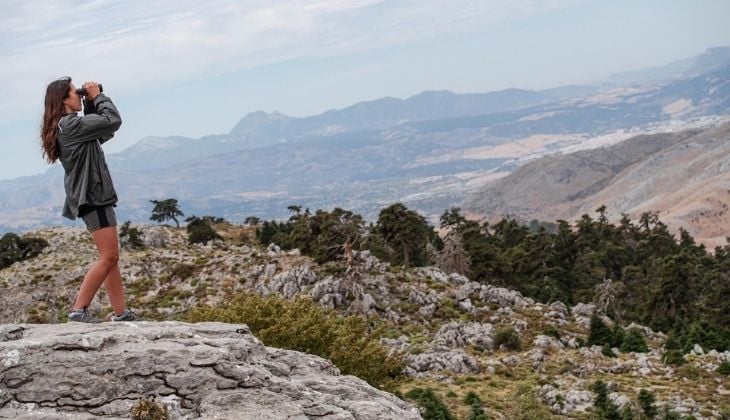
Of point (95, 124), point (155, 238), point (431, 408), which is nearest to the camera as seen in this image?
point (95, 124)

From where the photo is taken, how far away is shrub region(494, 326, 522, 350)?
165 feet

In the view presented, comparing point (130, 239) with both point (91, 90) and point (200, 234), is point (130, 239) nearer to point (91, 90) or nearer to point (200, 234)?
point (200, 234)

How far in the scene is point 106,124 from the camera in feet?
35.0

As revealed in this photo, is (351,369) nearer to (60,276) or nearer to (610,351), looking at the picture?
(610,351)

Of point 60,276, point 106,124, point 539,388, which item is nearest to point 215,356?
point 106,124

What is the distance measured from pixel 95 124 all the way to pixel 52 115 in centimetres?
89

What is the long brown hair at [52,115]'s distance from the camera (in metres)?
10.8

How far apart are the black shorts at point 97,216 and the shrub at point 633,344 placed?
4696cm

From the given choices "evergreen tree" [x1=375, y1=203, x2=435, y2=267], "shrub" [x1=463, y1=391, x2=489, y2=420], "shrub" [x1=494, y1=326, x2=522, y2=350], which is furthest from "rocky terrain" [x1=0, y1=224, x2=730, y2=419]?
"evergreen tree" [x1=375, y1=203, x2=435, y2=267]

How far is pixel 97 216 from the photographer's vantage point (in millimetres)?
11039

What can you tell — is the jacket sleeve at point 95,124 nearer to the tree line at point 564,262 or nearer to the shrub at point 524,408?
the shrub at point 524,408

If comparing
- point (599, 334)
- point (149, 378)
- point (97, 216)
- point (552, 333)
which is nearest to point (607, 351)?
point (599, 334)

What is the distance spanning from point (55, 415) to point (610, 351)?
1829 inches

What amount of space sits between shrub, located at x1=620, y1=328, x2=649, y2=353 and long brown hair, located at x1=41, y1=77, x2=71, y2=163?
4796 cm
